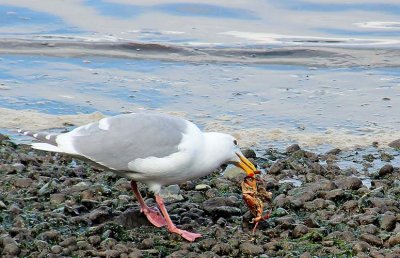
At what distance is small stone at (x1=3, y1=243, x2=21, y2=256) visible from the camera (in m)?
6.16

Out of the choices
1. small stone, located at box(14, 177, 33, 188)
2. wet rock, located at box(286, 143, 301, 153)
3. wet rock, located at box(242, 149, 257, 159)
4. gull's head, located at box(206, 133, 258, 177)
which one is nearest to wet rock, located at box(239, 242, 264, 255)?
gull's head, located at box(206, 133, 258, 177)

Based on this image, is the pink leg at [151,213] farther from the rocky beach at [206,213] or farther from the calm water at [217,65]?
the calm water at [217,65]

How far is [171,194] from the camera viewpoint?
7.64 meters

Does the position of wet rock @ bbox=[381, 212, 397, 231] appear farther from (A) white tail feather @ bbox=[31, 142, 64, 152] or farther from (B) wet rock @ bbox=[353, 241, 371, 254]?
(A) white tail feather @ bbox=[31, 142, 64, 152]

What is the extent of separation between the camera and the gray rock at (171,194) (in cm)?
759

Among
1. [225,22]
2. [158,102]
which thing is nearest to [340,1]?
[225,22]

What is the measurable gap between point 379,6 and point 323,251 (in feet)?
38.2

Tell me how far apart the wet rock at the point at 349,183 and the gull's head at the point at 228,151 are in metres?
0.99

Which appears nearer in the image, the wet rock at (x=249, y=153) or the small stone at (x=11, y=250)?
the small stone at (x=11, y=250)

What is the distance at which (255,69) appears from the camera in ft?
45.3

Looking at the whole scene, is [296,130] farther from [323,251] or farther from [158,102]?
[323,251]

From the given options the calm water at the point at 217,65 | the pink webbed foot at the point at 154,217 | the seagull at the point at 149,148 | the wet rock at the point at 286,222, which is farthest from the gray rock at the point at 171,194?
the calm water at the point at 217,65

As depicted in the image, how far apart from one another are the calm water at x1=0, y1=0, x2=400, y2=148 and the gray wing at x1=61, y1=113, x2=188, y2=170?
3.06m

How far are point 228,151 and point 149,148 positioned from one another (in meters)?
0.62
